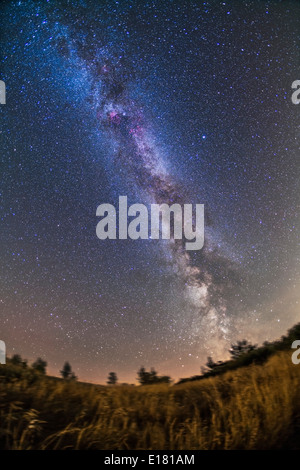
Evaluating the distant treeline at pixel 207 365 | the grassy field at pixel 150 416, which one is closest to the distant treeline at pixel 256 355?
the distant treeline at pixel 207 365

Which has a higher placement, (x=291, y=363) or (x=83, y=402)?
(x=291, y=363)

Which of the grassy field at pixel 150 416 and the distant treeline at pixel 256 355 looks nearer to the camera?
the grassy field at pixel 150 416

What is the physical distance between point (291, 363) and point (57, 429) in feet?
13.4

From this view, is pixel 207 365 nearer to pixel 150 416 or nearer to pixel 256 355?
pixel 256 355

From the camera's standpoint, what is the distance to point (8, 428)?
2502 millimetres

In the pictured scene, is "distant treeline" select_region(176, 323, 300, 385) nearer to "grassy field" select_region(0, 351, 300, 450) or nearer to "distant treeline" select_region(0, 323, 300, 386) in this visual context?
"distant treeline" select_region(0, 323, 300, 386)

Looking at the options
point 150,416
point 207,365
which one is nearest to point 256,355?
point 207,365

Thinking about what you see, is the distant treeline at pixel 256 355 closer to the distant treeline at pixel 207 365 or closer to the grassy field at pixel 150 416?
the distant treeline at pixel 207 365

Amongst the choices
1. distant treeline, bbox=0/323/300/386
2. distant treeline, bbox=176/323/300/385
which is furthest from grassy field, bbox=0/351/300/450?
distant treeline, bbox=176/323/300/385

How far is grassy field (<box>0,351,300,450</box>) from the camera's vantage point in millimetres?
2576

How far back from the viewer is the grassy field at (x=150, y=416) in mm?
2576
